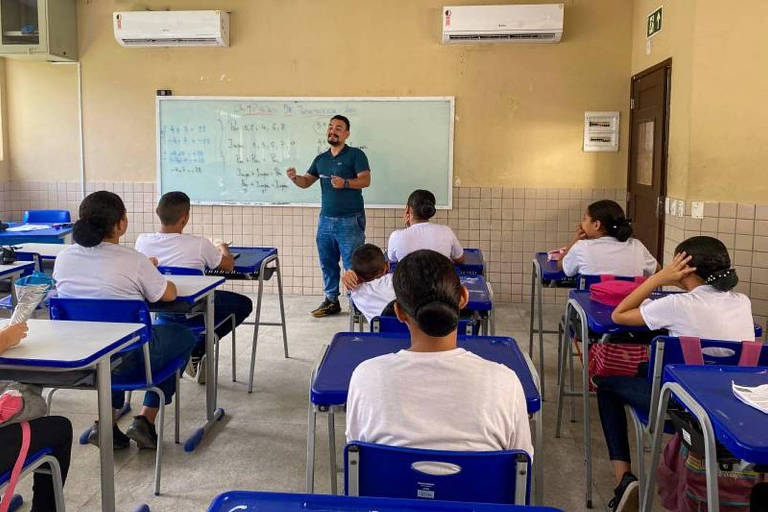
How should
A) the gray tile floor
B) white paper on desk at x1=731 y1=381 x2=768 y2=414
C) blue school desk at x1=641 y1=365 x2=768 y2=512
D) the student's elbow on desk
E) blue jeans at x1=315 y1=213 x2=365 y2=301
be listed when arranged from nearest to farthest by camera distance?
blue school desk at x1=641 y1=365 x2=768 y2=512 → white paper on desk at x1=731 y1=381 x2=768 y2=414 → the gray tile floor → the student's elbow on desk → blue jeans at x1=315 y1=213 x2=365 y2=301

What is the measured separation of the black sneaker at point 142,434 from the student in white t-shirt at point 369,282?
3.66 feet

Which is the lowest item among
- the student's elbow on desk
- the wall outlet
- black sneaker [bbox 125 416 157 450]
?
black sneaker [bbox 125 416 157 450]

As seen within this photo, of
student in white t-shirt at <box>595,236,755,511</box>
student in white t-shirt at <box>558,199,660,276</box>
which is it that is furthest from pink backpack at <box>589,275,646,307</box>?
student in white t-shirt at <box>558,199,660,276</box>

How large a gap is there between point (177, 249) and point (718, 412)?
9.14 ft

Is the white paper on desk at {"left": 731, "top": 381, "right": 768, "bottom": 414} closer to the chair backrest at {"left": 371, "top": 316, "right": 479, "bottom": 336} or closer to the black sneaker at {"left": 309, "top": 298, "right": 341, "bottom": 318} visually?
the chair backrest at {"left": 371, "top": 316, "right": 479, "bottom": 336}

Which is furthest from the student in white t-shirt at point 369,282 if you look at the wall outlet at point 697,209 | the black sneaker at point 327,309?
the black sneaker at point 327,309

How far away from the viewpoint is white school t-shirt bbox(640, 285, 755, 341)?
2344mm

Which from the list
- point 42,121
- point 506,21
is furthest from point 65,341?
point 42,121

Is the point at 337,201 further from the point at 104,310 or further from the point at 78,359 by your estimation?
the point at 78,359

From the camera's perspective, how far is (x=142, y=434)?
309cm

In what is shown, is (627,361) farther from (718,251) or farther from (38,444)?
(38,444)

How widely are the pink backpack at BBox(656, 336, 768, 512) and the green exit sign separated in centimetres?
363

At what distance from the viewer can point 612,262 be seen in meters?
3.68

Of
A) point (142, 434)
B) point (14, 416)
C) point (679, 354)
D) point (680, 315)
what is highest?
point (680, 315)
